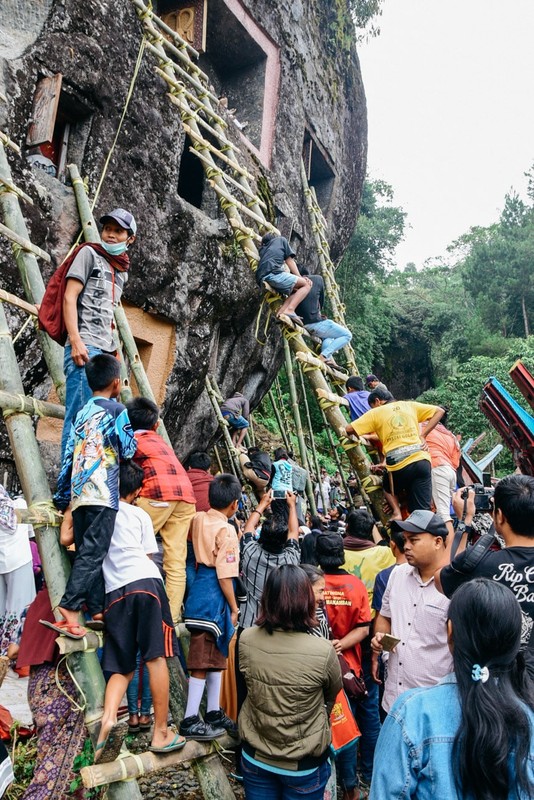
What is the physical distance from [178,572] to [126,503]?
0.85 m

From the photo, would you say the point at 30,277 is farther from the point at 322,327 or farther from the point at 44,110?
the point at 322,327

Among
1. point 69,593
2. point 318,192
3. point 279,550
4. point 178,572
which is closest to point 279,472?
point 279,550

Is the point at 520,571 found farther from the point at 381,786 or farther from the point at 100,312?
the point at 100,312

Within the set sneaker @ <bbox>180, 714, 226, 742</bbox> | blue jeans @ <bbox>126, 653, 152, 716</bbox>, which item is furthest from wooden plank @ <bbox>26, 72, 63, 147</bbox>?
sneaker @ <bbox>180, 714, 226, 742</bbox>

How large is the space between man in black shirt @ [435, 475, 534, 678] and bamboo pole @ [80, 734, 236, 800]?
140 centimetres

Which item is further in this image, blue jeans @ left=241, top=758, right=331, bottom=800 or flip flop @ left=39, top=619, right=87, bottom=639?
blue jeans @ left=241, top=758, right=331, bottom=800

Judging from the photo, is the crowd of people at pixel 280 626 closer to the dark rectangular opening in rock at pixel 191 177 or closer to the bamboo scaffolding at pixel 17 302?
the bamboo scaffolding at pixel 17 302

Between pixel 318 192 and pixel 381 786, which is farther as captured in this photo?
pixel 318 192

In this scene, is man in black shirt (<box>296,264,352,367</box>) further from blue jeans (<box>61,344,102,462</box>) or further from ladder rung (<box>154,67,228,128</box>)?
blue jeans (<box>61,344,102,462</box>)

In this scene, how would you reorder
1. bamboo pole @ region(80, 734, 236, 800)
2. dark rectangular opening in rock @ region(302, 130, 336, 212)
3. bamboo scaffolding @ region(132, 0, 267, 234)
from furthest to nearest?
dark rectangular opening in rock @ region(302, 130, 336, 212)
bamboo scaffolding @ region(132, 0, 267, 234)
bamboo pole @ region(80, 734, 236, 800)

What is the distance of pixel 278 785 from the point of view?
2602 mm

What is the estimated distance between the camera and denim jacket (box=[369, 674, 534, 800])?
1423 millimetres

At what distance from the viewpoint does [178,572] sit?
348cm

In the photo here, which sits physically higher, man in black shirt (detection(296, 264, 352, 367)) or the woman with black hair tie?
man in black shirt (detection(296, 264, 352, 367))
